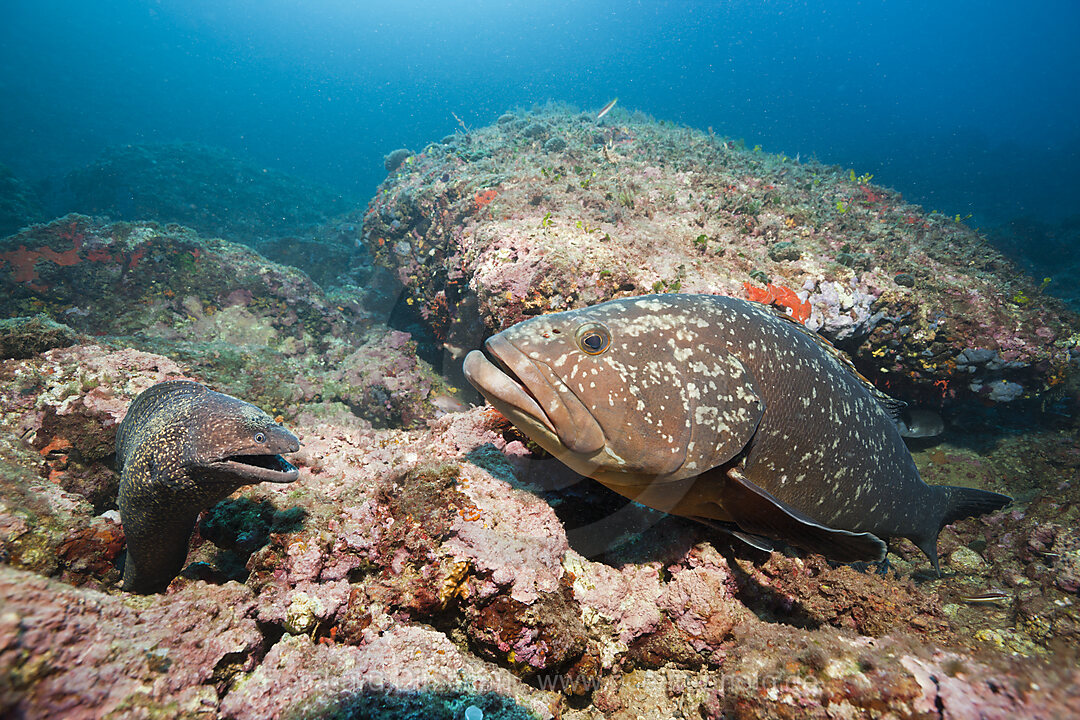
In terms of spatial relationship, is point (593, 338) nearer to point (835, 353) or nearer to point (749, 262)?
point (835, 353)

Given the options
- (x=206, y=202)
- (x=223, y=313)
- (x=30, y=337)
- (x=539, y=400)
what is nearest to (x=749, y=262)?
(x=539, y=400)

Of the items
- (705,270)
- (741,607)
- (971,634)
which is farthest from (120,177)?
(971,634)

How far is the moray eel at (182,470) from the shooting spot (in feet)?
8.39

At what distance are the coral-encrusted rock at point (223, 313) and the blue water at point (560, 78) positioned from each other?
32.6 meters

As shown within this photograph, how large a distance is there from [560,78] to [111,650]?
168581 mm

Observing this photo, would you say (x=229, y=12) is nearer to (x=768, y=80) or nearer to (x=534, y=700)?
(x=768, y=80)

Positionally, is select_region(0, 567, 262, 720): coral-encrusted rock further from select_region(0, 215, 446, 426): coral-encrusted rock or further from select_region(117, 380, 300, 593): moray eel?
Answer: select_region(0, 215, 446, 426): coral-encrusted rock

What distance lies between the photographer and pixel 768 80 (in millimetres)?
Answer: 109562

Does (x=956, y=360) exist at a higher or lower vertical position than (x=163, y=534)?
higher

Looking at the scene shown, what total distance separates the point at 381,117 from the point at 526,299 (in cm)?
14874

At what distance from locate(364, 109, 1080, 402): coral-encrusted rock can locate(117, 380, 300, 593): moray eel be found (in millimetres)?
2693

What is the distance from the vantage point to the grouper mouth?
7.26 ft

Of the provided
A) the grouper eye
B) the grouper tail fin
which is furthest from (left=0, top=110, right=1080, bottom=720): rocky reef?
the grouper eye

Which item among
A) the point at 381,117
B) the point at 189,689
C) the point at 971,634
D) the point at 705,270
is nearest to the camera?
the point at 189,689
